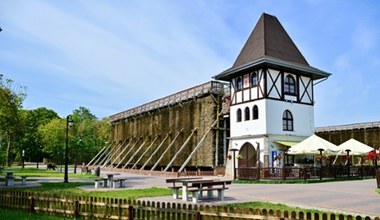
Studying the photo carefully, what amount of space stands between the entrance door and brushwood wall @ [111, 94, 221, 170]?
3660mm

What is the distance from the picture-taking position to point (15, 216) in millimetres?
9977

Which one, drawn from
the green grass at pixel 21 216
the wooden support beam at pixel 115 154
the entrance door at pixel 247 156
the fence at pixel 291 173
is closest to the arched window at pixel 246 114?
the entrance door at pixel 247 156

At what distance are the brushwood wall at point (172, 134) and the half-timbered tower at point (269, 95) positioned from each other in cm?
401

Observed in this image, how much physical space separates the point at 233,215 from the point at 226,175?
80.0ft

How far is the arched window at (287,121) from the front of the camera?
28.9 m

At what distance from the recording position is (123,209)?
9.12 m

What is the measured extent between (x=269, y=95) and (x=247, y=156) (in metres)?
6.10

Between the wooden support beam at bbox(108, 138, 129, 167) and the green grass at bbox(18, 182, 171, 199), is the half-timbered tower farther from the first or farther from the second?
the wooden support beam at bbox(108, 138, 129, 167)

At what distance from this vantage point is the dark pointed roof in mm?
28508

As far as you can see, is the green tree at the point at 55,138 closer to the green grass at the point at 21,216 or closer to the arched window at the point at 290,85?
the arched window at the point at 290,85

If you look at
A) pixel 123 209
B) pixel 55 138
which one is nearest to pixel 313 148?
pixel 123 209

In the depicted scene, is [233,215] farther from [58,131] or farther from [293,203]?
[58,131]

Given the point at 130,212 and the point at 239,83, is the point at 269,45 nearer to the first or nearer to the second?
the point at 239,83

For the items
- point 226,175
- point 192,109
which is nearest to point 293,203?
point 226,175
